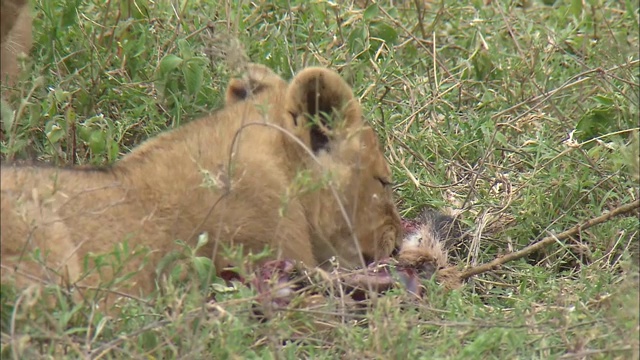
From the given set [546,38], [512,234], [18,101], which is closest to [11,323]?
[18,101]

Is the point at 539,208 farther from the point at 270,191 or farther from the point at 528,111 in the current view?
the point at 270,191

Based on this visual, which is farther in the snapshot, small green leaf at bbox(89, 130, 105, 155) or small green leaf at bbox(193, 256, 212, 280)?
small green leaf at bbox(89, 130, 105, 155)

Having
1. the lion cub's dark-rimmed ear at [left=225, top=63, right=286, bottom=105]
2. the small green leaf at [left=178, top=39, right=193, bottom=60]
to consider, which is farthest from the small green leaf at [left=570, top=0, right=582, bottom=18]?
the lion cub's dark-rimmed ear at [left=225, top=63, right=286, bottom=105]

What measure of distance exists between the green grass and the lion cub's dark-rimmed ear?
148 millimetres

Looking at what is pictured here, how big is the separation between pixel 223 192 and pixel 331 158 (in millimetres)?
553

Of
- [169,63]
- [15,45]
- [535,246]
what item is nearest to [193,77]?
[169,63]

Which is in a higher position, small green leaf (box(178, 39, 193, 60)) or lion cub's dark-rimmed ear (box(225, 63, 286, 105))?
lion cub's dark-rimmed ear (box(225, 63, 286, 105))

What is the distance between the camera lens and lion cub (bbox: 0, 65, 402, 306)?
4.00 m

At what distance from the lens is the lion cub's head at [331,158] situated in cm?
457

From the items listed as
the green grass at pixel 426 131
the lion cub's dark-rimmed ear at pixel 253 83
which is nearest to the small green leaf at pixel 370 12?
the green grass at pixel 426 131

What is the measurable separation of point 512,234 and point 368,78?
4.77 ft

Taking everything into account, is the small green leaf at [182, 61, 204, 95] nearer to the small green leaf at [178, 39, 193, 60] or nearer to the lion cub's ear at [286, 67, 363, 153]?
the small green leaf at [178, 39, 193, 60]

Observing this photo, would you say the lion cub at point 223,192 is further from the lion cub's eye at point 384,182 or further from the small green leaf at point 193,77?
the small green leaf at point 193,77

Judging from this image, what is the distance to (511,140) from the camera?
6.48 metres
